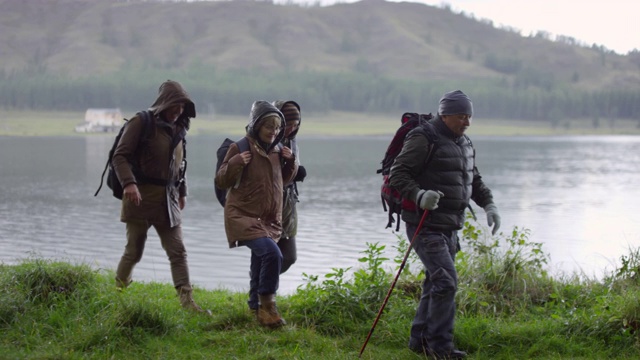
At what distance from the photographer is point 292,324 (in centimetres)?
585

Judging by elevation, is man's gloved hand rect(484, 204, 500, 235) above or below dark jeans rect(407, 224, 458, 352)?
above

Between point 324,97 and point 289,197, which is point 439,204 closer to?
point 289,197

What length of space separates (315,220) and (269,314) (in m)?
15.9

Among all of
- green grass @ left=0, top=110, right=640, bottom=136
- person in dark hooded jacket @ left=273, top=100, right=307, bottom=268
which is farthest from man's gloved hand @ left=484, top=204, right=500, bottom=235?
green grass @ left=0, top=110, right=640, bottom=136

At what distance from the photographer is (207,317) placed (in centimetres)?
597

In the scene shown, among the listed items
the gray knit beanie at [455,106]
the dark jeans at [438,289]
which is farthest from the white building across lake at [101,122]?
the dark jeans at [438,289]

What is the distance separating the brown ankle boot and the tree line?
469 ft

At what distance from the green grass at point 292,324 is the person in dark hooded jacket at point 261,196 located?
1.15ft

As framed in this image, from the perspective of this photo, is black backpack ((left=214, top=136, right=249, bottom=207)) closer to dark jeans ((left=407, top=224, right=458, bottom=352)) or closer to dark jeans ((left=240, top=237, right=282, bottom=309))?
dark jeans ((left=240, top=237, right=282, bottom=309))

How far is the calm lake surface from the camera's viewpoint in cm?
1361

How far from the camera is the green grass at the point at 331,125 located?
11812 cm

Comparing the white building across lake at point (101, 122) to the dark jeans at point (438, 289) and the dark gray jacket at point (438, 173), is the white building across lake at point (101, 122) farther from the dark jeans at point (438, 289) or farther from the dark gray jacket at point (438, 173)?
the dark jeans at point (438, 289)

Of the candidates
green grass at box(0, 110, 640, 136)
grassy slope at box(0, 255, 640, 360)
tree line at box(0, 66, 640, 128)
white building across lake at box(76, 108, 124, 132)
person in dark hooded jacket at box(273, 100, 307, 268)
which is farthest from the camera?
tree line at box(0, 66, 640, 128)

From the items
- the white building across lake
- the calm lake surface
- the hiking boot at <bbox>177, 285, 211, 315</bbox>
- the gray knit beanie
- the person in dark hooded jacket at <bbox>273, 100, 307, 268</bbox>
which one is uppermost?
the gray knit beanie
